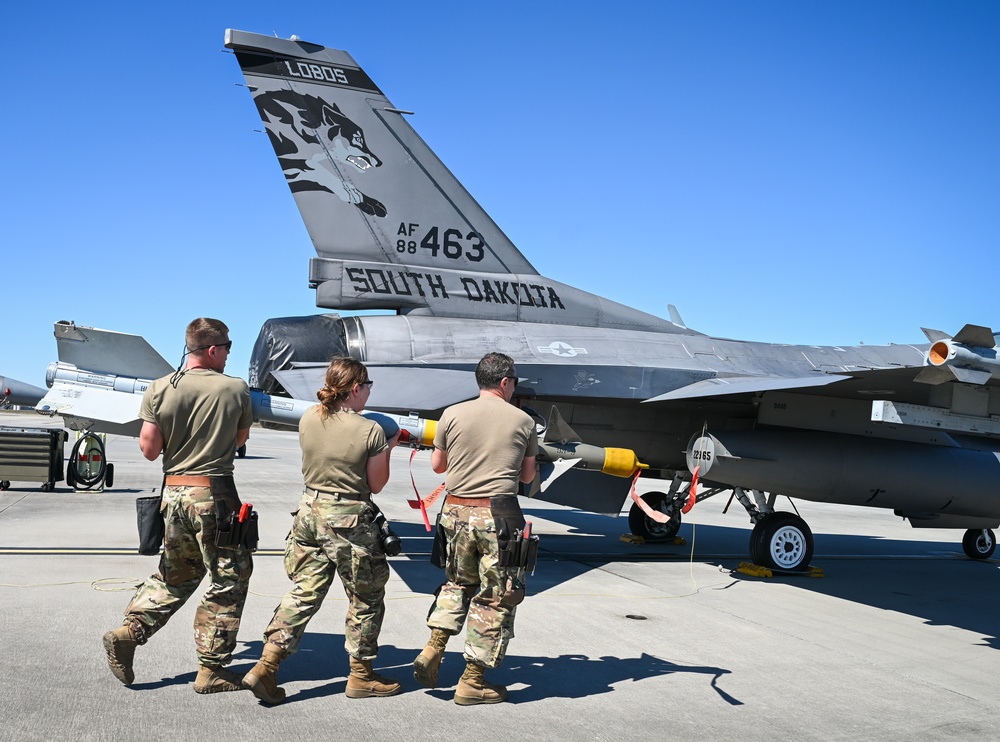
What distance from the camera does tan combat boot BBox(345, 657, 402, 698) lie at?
4.58 meters

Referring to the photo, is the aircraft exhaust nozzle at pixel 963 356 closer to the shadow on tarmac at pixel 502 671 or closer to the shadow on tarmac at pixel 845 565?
the shadow on tarmac at pixel 845 565

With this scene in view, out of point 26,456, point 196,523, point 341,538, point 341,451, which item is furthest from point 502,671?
point 26,456

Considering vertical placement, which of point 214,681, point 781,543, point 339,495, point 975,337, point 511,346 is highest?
point 975,337

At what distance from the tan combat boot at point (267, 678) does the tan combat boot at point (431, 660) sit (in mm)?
775

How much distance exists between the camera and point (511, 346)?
32.5 feet

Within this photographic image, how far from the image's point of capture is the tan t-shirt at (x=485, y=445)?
4.78 metres

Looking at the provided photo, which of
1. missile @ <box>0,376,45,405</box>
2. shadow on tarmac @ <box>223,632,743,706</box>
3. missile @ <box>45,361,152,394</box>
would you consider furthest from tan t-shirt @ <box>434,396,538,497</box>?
missile @ <box>0,376,45,405</box>

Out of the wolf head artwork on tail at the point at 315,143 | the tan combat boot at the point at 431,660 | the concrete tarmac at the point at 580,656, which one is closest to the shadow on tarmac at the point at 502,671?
the concrete tarmac at the point at 580,656

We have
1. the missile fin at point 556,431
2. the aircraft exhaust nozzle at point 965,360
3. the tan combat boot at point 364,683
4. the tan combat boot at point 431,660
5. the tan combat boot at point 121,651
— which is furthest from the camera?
the missile fin at point 556,431

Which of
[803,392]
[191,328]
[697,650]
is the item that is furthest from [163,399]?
[803,392]

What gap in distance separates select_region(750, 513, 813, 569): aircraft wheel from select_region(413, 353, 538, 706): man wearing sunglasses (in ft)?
20.6

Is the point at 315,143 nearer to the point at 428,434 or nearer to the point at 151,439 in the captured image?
the point at 428,434

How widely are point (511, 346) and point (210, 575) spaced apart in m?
5.81

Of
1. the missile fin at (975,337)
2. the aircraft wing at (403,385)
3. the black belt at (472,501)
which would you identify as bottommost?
the black belt at (472,501)
